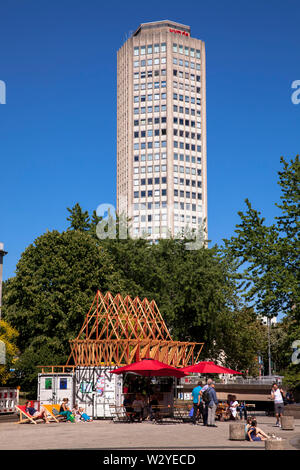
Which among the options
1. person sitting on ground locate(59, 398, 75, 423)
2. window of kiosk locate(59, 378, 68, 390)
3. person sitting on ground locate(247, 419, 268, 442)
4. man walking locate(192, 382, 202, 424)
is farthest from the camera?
window of kiosk locate(59, 378, 68, 390)

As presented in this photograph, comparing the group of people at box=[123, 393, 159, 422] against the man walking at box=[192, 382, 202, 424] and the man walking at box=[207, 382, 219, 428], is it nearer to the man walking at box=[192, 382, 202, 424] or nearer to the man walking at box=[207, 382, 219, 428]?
the man walking at box=[192, 382, 202, 424]

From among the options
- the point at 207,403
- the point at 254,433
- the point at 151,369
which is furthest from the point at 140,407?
the point at 254,433

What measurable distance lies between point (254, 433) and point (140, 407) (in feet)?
37.0

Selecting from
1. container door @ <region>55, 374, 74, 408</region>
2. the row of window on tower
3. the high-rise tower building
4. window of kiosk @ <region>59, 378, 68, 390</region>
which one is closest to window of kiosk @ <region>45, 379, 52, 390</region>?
container door @ <region>55, 374, 74, 408</region>

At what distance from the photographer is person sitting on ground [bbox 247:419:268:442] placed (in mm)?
19609

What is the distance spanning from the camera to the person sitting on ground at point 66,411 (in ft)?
100

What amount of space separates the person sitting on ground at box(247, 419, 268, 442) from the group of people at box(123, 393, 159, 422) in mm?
9892

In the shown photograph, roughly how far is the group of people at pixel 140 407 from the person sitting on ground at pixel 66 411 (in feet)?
8.74

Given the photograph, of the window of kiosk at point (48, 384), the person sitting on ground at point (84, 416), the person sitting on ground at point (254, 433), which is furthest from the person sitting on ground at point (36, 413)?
the person sitting on ground at point (254, 433)

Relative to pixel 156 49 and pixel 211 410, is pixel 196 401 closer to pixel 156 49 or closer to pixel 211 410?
pixel 211 410
